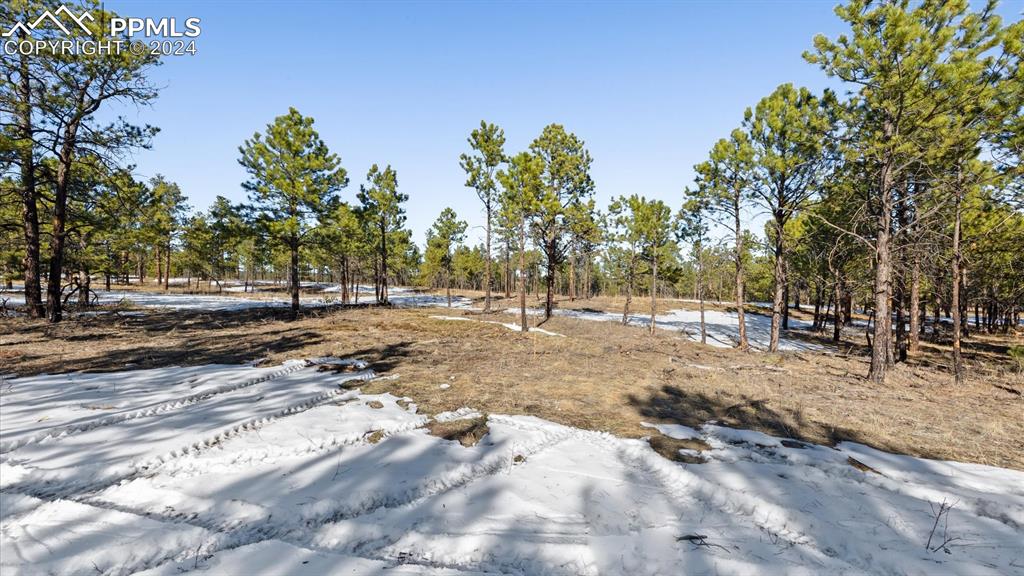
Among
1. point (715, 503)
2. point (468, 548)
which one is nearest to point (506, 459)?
point (468, 548)

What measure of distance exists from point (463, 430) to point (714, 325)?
27607 mm

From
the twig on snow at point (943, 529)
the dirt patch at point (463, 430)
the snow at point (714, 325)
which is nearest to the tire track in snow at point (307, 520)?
the dirt patch at point (463, 430)

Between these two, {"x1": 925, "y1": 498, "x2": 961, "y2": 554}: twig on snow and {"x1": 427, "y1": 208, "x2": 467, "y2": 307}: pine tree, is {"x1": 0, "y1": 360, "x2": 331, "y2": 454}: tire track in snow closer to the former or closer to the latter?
{"x1": 925, "y1": 498, "x2": 961, "y2": 554}: twig on snow

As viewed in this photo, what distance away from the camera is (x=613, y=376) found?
10055 mm

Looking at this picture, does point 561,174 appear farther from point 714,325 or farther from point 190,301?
point 190,301

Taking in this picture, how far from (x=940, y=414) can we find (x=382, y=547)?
11059 mm

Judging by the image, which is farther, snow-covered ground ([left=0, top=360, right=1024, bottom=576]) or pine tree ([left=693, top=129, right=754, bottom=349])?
pine tree ([left=693, top=129, right=754, bottom=349])

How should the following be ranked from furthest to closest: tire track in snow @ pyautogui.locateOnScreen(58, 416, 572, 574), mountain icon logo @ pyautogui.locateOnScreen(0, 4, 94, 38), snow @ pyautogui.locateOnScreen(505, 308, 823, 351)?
snow @ pyautogui.locateOnScreen(505, 308, 823, 351) → mountain icon logo @ pyautogui.locateOnScreen(0, 4, 94, 38) → tire track in snow @ pyautogui.locateOnScreen(58, 416, 572, 574)

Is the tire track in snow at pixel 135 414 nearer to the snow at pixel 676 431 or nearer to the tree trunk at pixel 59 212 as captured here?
the snow at pixel 676 431

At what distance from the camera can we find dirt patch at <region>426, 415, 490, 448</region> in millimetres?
5641

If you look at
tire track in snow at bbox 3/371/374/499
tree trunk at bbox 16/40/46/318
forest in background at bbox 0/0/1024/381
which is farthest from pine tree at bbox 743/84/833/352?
tree trunk at bbox 16/40/46/318

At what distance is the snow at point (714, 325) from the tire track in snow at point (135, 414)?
63.0 ft

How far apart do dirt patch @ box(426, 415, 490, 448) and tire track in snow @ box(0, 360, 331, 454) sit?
14.9ft

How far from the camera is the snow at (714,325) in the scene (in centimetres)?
2139
